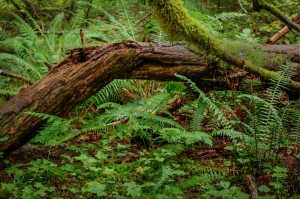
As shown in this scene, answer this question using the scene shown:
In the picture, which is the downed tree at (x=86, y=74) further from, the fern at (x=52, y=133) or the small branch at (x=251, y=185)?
the small branch at (x=251, y=185)

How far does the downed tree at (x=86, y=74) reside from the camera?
3408 millimetres

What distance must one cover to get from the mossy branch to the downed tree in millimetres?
230

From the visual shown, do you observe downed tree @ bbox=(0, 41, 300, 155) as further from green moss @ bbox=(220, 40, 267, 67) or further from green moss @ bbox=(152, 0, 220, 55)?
green moss @ bbox=(152, 0, 220, 55)

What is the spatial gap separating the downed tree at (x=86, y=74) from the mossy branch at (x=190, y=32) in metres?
0.23

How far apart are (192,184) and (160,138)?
1.26 meters

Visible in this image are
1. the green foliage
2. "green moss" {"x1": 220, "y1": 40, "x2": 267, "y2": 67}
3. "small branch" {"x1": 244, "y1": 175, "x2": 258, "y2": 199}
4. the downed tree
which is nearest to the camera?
"small branch" {"x1": 244, "y1": 175, "x2": 258, "y2": 199}

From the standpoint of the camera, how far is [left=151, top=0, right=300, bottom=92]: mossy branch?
3277 millimetres

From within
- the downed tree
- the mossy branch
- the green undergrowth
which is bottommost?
the green undergrowth

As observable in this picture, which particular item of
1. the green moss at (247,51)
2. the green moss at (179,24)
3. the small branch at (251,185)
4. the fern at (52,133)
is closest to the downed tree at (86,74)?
the fern at (52,133)

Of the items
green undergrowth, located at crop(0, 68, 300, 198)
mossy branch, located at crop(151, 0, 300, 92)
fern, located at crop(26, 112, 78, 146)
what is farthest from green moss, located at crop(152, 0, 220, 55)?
fern, located at crop(26, 112, 78, 146)

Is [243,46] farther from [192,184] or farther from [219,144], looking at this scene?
[192,184]

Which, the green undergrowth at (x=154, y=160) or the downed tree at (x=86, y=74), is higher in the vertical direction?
the downed tree at (x=86, y=74)

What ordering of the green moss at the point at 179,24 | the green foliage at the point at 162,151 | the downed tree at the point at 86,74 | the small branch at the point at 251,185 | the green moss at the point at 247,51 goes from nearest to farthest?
the small branch at the point at 251,185 → the green foliage at the point at 162,151 → the green moss at the point at 179,24 → the downed tree at the point at 86,74 → the green moss at the point at 247,51

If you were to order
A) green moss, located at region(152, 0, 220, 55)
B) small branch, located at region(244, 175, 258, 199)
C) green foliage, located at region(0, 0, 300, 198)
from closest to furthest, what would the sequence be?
1. small branch, located at region(244, 175, 258, 199)
2. green foliage, located at region(0, 0, 300, 198)
3. green moss, located at region(152, 0, 220, 55)
